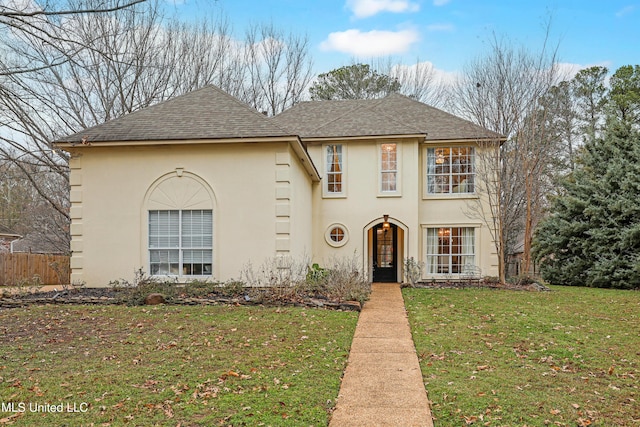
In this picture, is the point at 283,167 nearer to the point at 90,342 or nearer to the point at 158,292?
the point at 158,292

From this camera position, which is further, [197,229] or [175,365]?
[197,229]

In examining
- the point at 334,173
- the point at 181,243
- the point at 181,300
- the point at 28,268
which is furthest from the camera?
the point at 28,268

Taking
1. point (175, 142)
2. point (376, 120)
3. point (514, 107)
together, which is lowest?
point (175, 142)

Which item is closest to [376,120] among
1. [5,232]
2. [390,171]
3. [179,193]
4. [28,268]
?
[390,171]

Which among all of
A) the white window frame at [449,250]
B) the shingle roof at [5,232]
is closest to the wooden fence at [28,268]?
the shingle roof at [5,232]

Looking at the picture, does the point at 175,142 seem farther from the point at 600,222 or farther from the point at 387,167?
the point at 600,222

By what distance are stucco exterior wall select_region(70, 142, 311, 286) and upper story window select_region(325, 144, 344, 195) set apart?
432cm

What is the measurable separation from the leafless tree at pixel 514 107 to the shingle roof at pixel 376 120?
69.8 inches

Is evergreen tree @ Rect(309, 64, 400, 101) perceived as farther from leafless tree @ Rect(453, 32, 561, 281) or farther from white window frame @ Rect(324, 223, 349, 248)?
white window frame @ Rect(324, 223, 349, 248)

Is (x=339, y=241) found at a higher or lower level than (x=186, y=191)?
lower

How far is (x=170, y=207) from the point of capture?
12125 millimetres

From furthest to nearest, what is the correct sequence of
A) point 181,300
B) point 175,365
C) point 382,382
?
1. point 181,300
2. point 175,365
3. point 382,382

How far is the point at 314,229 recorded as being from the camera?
54.6 ft

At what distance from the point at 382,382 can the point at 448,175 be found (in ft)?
40.8
